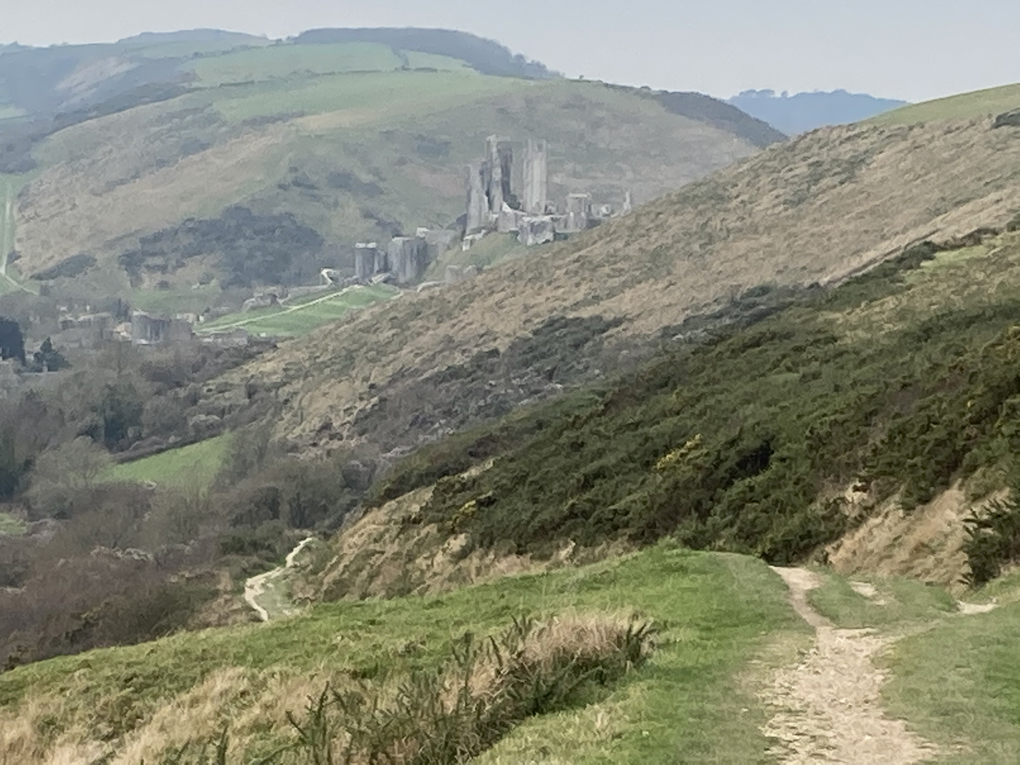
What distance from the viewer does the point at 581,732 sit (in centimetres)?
960

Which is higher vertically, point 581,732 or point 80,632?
point 581,732

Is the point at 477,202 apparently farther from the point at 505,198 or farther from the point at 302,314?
the point at 302,314

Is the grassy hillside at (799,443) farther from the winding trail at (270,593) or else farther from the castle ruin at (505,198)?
the castle ruin at (505,198)

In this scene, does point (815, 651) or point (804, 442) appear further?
point (804, 442)

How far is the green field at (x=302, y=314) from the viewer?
168875 mm

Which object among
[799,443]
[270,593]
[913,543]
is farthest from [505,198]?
[913,543]

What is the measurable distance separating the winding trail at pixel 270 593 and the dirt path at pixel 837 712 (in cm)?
2448

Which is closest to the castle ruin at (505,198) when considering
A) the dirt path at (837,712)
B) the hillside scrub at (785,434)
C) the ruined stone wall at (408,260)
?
the ruined stone wall at (408,260)

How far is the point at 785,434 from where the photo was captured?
2866 cm

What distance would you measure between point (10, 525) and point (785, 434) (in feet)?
252

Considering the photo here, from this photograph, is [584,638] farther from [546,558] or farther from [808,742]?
[546,558]

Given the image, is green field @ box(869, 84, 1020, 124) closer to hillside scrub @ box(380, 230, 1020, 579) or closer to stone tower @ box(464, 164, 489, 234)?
hillside scrub @ box(380, 230, 1020, 579)

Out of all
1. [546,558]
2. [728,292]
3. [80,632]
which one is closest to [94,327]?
[728,292]

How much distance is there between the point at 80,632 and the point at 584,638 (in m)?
32.3
